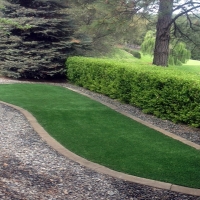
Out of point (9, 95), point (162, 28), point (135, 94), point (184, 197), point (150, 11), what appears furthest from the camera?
point (162, 28)

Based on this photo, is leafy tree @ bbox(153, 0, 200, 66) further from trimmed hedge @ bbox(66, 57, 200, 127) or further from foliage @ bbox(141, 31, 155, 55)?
foliage @ bbox(141, 31, 155, 55)

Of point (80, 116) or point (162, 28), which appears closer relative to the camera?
point (80, 116)

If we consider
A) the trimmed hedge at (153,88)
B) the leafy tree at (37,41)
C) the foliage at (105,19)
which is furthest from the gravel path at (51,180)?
the leafy tree at (37,41)

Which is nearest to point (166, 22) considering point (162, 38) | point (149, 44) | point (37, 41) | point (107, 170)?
point (162, 38)

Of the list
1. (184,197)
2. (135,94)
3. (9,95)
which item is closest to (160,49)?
(135,94)

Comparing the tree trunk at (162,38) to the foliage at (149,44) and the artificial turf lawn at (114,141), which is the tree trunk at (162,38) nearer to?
the artificial turf lawn at (114,141)

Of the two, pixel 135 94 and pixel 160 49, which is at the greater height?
pixel 160 49

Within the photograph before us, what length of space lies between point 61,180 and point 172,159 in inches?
74.2

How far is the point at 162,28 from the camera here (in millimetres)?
12172

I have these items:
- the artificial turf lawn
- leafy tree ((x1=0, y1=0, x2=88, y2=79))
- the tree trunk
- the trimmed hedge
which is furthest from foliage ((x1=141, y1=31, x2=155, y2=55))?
the artificial turf lawn

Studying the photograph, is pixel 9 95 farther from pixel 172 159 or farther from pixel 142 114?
pixel 172 159

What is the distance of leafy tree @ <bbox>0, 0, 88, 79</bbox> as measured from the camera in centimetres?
1484

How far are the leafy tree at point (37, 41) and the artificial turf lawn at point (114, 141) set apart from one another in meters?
5.38

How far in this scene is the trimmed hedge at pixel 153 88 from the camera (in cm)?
732
